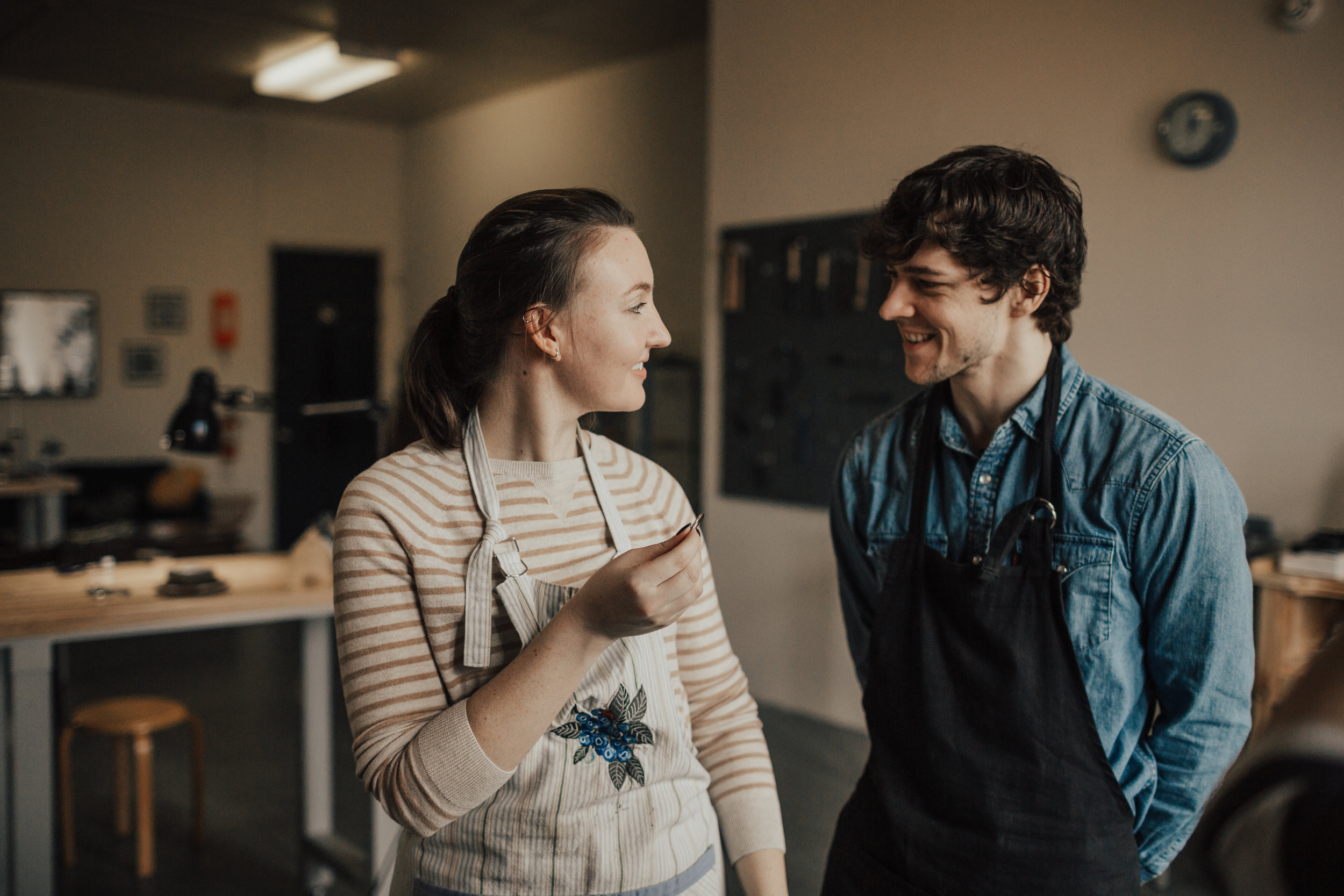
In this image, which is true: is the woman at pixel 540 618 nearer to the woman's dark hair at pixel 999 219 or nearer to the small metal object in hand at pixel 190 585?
the woman's dark hair at pixel 999 219

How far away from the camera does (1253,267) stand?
10.2 ft

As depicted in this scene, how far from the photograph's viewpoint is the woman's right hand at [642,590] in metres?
0.95

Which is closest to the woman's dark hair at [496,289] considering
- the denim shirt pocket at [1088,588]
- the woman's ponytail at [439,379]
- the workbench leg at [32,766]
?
the woman's ponytail at [439,379]

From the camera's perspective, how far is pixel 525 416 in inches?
47.7

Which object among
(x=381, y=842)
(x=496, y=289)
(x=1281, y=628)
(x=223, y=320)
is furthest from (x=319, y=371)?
(x=496, y=289)

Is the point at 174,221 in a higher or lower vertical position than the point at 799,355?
higher

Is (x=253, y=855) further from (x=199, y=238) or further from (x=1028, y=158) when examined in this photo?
(x=199, y=238)

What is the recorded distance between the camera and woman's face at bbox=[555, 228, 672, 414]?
3.84 ft

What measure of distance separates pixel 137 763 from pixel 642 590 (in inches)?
105

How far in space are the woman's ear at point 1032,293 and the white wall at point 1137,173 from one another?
164 centimetres

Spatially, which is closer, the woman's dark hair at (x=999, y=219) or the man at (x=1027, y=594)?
the man at (x=1027, y=594)

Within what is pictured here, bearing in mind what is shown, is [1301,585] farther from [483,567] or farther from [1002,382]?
[483,567]

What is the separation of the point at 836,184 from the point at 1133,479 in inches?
123

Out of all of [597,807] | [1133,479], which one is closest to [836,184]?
[1133,479]
